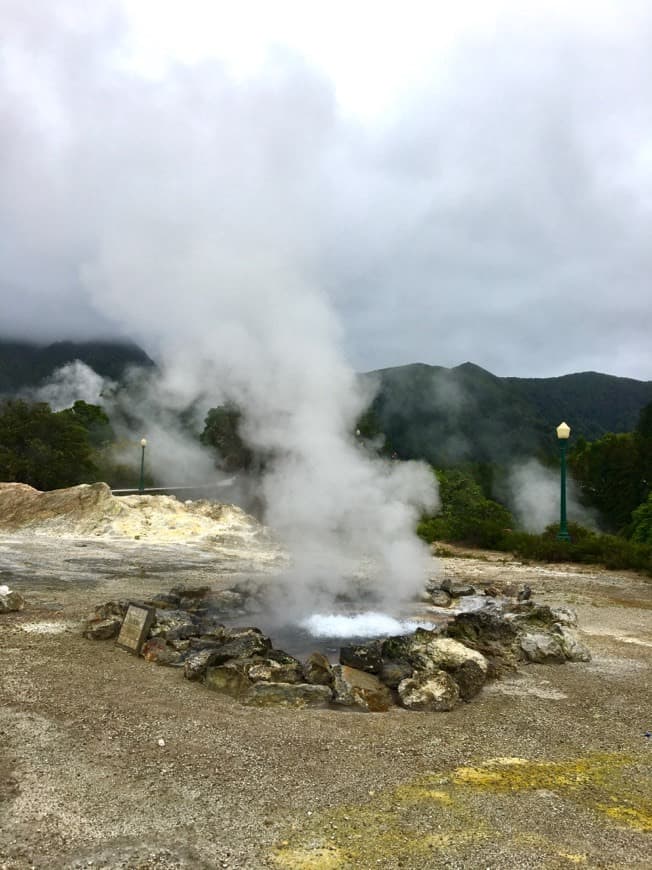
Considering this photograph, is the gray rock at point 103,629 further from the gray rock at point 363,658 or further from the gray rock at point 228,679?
the gray rock at point 363,658

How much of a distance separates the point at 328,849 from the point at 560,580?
43.3 ft

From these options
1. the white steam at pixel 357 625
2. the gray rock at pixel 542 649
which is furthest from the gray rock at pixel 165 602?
the gray rock at pixel 542 649

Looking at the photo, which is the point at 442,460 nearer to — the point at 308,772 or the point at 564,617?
the point at 564,617

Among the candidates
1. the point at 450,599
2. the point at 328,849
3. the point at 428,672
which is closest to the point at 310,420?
the point at 450,599

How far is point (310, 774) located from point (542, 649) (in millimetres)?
4655

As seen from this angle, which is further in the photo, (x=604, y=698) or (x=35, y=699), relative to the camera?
(x=604, y=698)

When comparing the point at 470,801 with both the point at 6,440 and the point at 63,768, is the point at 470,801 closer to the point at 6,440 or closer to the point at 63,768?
the point at 63,768

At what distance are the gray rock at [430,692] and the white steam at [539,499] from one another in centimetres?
2079

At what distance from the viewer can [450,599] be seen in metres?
13.0

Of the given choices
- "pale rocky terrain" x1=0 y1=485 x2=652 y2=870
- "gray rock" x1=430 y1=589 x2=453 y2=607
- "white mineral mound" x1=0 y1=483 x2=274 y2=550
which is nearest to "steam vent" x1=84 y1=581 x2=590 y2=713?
"pale rocky terrain" x1=0 y1=485 x2=652 y2=870

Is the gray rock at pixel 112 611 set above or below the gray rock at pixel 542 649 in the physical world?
above

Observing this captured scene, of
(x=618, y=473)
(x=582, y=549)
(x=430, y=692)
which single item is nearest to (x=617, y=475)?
(x=618, y=473)

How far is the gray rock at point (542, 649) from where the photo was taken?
27.2ft

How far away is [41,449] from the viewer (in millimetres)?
33281
